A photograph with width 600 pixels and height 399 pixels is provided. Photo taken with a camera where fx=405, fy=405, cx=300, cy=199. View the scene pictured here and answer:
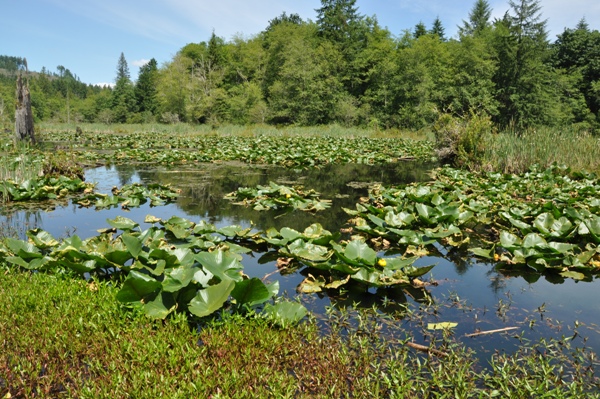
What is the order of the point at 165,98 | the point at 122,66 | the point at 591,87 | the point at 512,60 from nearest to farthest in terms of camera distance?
the point at 512,60 < the point at 591,87 < the point at 165,98 < the point at 122,66

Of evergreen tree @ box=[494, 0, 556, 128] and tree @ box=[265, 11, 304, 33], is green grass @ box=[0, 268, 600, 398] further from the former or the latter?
tree @ box=[265, 11, 304, 33]

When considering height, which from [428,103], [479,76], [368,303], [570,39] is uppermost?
[570,39]

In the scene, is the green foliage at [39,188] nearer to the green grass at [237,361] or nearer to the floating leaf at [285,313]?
the green grass at [237,361]

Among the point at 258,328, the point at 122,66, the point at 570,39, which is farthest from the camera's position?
the point at 122,66

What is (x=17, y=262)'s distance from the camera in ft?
9.74

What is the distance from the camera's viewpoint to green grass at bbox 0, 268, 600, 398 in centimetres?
179

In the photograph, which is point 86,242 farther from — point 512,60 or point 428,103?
point 512,60

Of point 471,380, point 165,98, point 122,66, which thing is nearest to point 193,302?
point 471,380

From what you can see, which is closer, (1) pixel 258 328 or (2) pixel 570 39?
(1) pixel 258 328

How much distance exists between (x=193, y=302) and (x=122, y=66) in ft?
328

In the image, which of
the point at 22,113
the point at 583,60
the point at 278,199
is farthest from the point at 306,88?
the point at 278,199

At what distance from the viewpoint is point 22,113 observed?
12.1 metres

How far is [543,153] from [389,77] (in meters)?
29.7

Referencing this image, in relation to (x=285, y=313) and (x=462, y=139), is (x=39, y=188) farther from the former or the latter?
(x=462, y=139)
